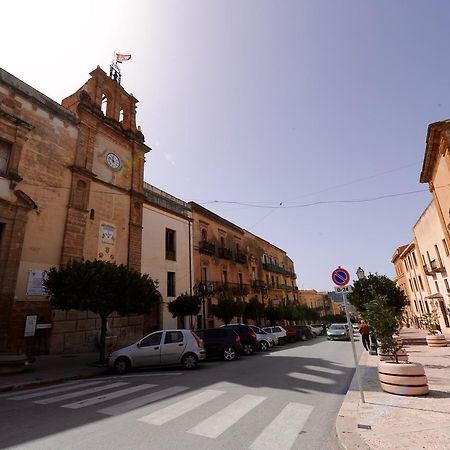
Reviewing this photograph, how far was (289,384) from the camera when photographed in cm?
836

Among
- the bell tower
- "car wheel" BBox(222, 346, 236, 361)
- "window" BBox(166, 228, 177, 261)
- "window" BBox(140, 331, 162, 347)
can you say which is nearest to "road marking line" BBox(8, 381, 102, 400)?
"window" BBox(140, 331, 162, 347)

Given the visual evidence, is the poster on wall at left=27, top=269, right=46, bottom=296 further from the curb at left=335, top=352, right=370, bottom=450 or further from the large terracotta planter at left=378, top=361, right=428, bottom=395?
the large terracotta planter at left=378, top=361, right=428, bottom=395

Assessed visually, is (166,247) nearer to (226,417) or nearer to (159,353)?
(159,353)

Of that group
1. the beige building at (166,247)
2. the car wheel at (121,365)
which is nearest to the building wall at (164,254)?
the beige building at (166,247)

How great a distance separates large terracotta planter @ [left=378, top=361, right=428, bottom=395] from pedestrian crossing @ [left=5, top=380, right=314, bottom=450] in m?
1.96

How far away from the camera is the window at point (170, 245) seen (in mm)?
24500

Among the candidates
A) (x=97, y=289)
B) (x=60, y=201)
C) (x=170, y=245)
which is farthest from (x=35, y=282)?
(x=170, y=245)

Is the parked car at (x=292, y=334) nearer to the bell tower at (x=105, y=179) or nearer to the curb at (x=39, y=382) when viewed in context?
the bell tower at (x=105, y=179)

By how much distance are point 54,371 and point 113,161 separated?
13.9 meters

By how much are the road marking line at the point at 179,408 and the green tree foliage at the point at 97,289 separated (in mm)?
7301

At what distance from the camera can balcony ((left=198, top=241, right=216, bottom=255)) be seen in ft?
94.4

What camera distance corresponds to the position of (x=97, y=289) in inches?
507

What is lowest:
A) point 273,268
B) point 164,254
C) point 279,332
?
point 279,332

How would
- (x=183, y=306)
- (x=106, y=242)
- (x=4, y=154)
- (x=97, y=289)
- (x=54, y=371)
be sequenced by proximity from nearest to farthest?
(x=54, y=371), (x=97, y=289), (x=4, y=154), (x=106, y=242), (x=183, y=306)
